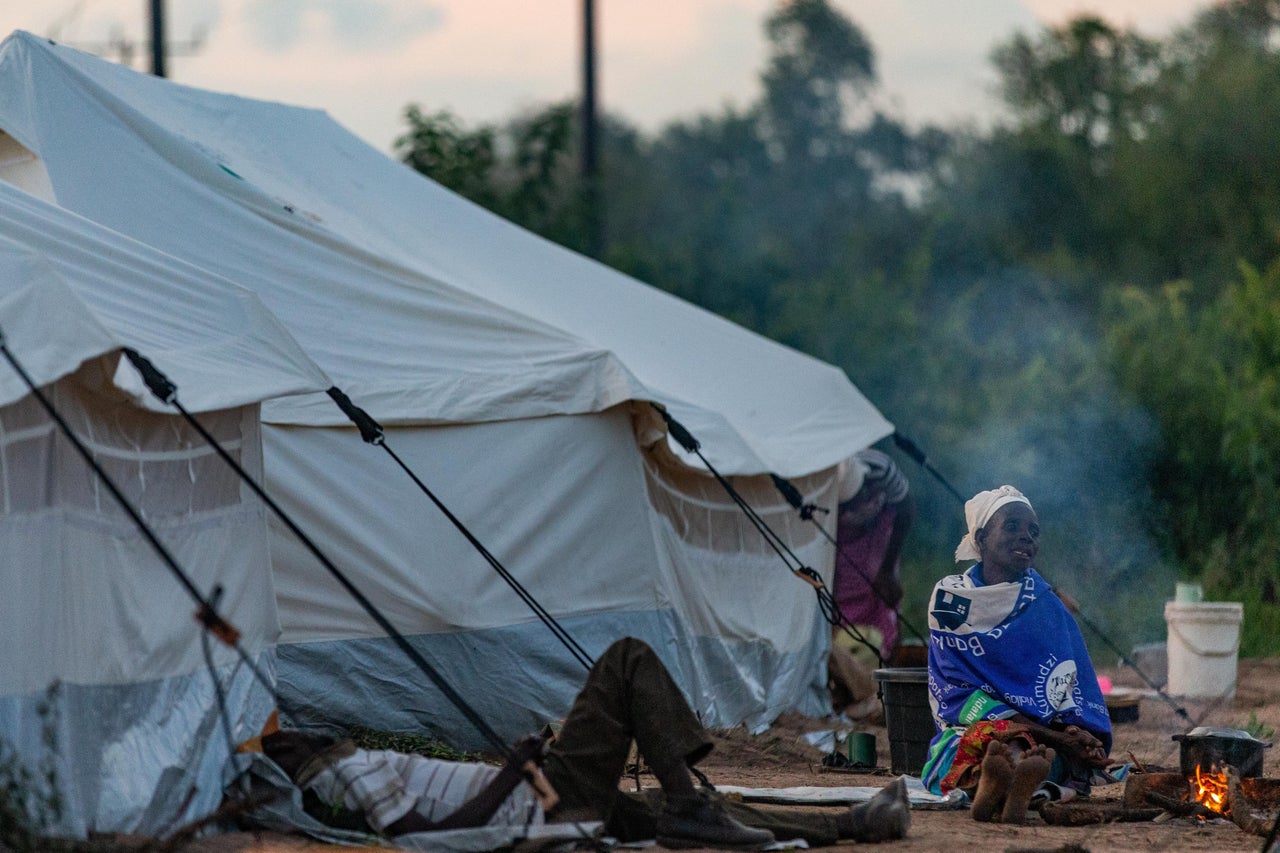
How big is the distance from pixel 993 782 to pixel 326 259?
3.59 metres

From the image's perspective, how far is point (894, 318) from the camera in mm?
15672

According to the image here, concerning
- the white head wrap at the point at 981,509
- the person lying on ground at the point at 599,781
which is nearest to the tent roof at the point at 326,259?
the white head wrap at the point at 981,509

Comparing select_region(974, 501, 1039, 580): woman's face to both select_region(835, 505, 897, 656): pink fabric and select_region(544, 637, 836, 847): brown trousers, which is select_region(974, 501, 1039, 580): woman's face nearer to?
select_region(544, 637, 836, 847): brown trousers

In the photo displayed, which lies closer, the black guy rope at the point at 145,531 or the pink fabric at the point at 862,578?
the black guy rope at the point at 145,531

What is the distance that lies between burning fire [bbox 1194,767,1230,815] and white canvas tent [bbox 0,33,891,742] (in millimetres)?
2531

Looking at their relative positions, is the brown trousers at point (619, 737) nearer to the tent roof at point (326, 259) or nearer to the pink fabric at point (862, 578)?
the tent roof at point (326, 259)

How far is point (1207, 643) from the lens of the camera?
844cm

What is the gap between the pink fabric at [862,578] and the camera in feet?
30.6

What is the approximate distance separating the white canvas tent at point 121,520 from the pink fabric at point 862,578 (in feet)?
16.2

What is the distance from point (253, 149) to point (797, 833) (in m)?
4.91

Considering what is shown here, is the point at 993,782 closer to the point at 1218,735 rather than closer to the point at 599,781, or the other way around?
the point at 1218,735

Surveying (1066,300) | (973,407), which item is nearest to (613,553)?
(973,407)

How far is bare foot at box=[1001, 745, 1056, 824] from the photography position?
488 centimetres

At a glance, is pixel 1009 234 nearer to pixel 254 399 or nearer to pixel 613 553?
pixel 613 553
